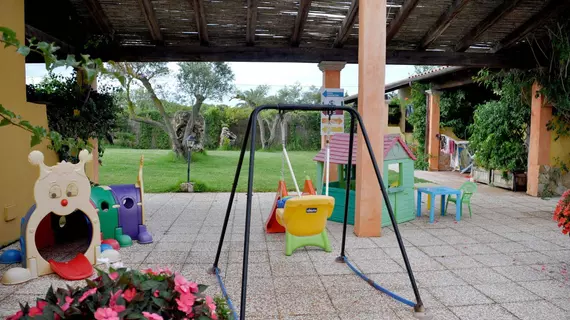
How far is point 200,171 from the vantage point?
11.5 metres

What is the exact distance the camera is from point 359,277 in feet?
12.1

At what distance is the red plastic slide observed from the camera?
3567 mm

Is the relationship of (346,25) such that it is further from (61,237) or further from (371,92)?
(61,237)

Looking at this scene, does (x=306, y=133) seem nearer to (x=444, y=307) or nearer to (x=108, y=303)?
(x=444, y=307)

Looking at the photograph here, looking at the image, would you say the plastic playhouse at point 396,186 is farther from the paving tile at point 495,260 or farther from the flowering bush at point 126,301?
the flowering bush at point 126,301

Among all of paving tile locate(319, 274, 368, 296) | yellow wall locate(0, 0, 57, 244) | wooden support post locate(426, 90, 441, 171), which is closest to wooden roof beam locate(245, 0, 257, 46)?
yellow wall locate(0, 0, 57, 244)

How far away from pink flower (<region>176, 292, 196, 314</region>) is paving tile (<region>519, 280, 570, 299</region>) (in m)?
3.09

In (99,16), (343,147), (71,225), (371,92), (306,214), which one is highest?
(99,16)

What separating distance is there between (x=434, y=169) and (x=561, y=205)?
31.0ft

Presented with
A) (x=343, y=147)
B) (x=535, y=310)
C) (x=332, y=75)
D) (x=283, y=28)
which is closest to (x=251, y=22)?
(x=283, y=28)

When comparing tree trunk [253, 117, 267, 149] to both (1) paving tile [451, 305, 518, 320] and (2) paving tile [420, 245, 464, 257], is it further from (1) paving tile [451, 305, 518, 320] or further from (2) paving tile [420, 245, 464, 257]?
(1) paving tile [451, 305, 518, 320]

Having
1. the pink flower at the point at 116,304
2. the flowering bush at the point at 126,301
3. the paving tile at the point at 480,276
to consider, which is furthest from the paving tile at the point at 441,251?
the pink flower at the point at 116,304

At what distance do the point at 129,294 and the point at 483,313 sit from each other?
2.60 m

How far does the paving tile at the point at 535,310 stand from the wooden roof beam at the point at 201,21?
19.3 feet
